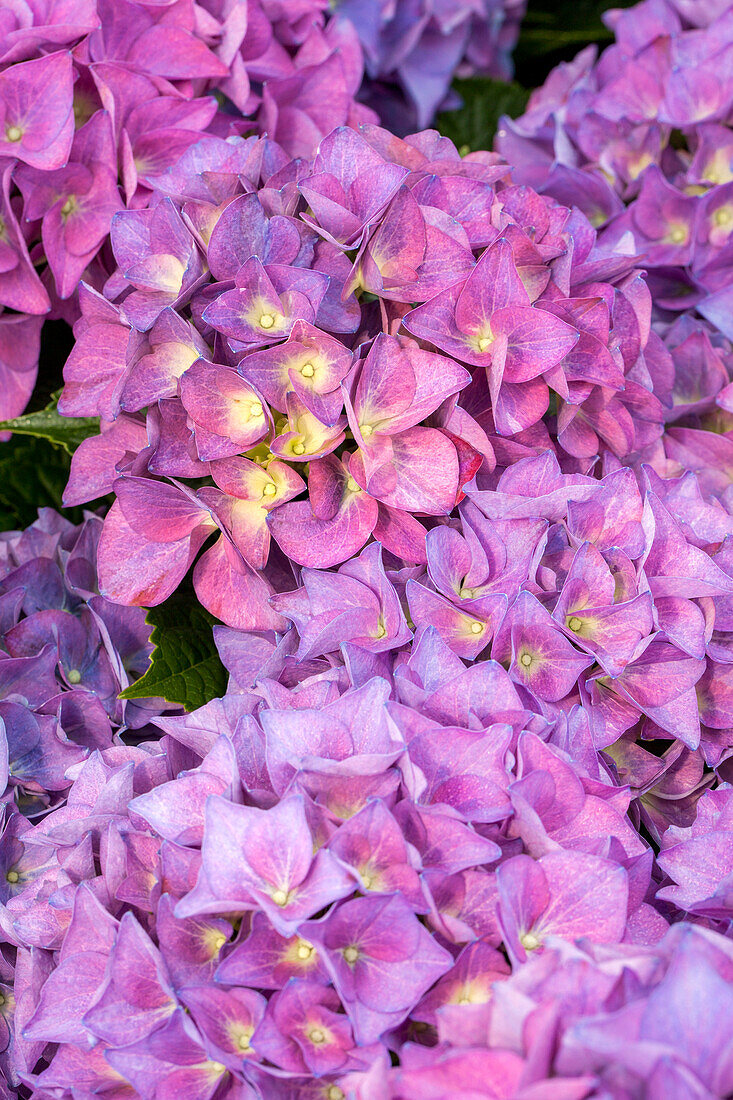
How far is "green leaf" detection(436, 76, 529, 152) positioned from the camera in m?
1.10

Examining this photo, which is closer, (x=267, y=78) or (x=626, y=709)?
(x=626, y=709)

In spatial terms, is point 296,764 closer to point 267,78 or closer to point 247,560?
point 247,560

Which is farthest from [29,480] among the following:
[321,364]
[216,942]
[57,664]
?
[216,942]

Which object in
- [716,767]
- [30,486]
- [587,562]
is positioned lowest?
[30,486]

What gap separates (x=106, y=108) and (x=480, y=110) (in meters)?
0.56

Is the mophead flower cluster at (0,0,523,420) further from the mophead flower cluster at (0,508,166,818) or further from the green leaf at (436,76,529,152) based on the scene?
the green leaf at (436,76,529,152)

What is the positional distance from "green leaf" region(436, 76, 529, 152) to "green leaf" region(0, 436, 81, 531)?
1.89ft

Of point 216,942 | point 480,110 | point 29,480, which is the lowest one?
point 29,480

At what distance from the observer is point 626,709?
1.82ft

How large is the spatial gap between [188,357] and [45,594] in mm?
224

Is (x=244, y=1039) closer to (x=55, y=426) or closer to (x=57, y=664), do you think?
(x=57, y=664)

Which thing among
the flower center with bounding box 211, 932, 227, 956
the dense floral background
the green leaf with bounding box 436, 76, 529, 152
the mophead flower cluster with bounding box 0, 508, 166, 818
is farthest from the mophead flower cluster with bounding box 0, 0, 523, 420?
the flower center with bounding box 211, 932, 227, 956

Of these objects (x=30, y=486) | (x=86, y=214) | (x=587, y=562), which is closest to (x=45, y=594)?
(x=30, y=486)

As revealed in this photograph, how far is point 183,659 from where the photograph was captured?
633 millimetres
